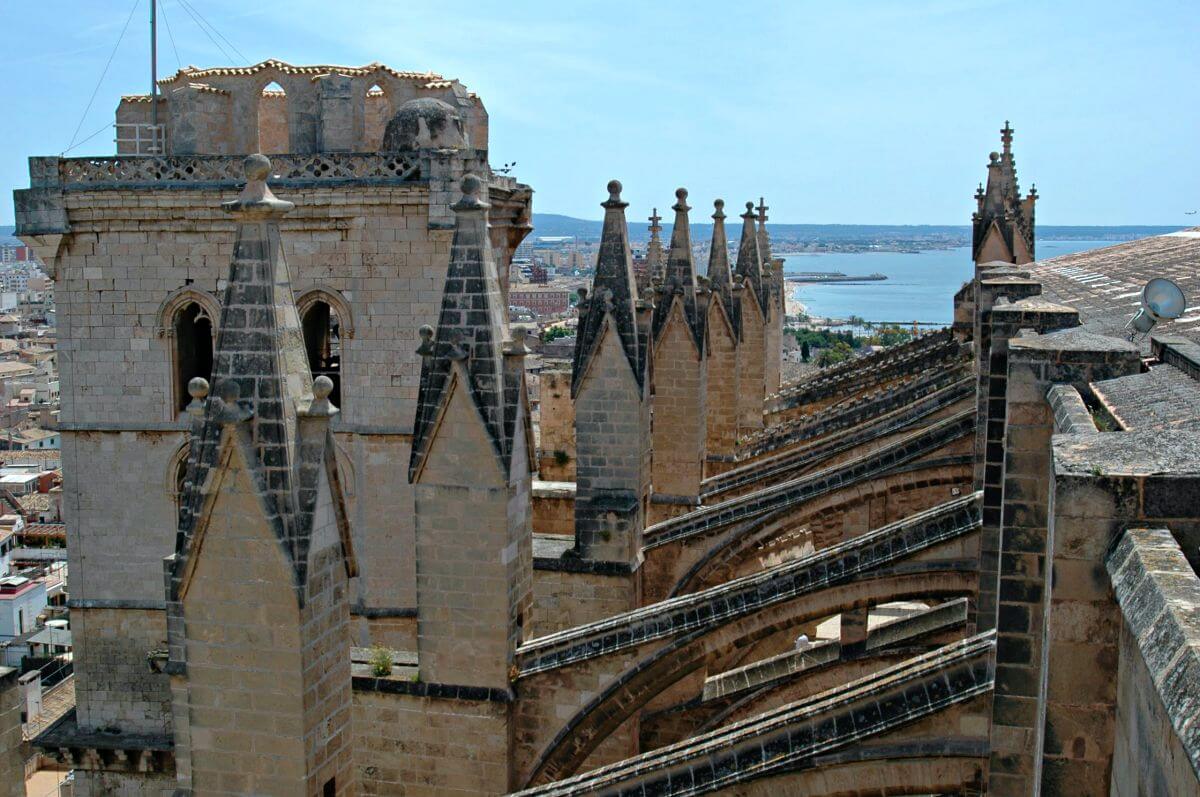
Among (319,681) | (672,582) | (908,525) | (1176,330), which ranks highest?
(1176,330)

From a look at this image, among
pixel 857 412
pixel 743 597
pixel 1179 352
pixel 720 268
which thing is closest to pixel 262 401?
pixel 743 597

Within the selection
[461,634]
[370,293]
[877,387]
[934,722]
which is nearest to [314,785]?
[461,634]

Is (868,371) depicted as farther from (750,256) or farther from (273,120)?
(273,120)

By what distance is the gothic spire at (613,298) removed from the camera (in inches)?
558

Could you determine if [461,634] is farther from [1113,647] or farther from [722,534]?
[1113,647]

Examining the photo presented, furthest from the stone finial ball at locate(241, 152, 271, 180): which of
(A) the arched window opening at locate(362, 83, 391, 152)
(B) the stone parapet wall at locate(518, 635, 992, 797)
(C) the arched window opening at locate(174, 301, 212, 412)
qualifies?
(A) the arched window opening at locate(362, 83, 391, 152)

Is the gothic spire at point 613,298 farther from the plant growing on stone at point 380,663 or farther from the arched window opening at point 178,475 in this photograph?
the arched window opening at point 178,475

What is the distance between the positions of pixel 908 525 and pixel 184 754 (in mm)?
5637

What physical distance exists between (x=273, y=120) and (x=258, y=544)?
11.5m

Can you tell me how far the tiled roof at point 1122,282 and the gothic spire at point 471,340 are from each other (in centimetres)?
458

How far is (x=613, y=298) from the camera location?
566 inches

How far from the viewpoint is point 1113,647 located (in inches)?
185

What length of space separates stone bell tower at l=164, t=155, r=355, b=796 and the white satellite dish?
17.4 feet

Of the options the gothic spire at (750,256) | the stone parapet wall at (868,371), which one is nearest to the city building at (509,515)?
the stone parapet wall at (868,371)
